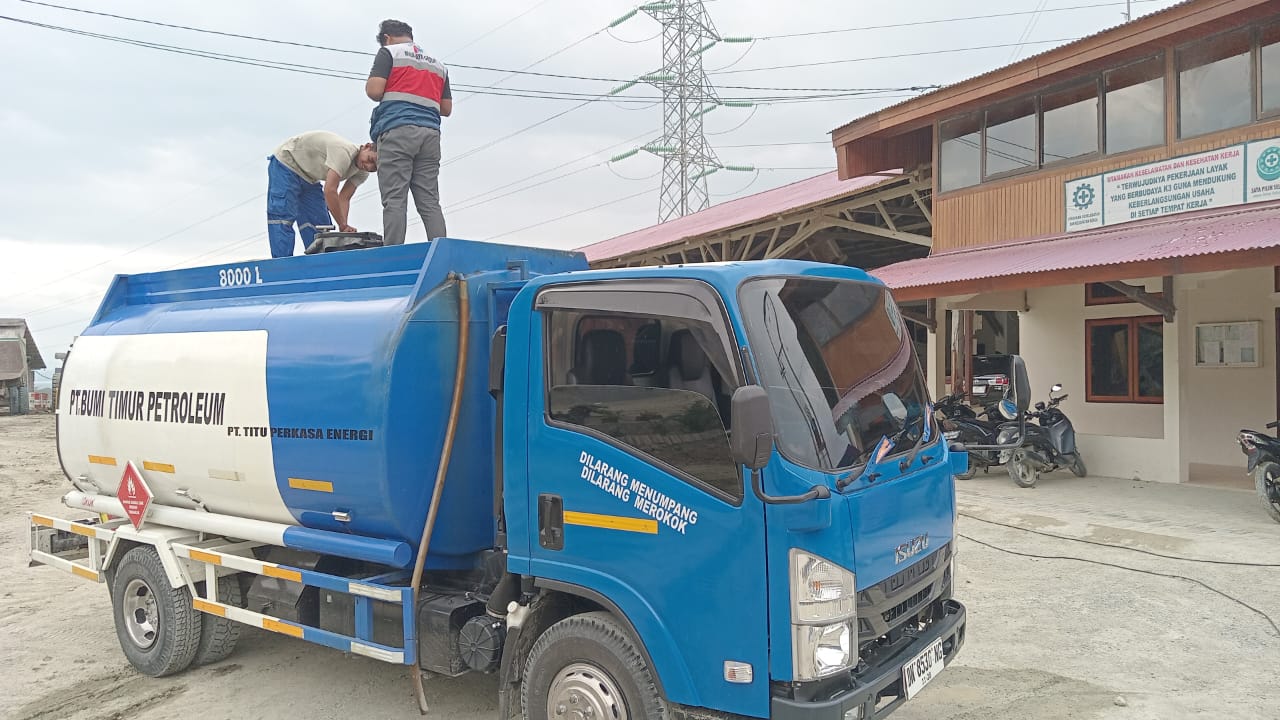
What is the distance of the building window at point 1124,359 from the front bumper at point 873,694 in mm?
9922

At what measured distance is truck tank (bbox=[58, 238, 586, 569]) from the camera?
4246 mm

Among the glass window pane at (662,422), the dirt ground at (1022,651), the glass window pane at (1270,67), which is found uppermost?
the glass window pane at (1270,67)

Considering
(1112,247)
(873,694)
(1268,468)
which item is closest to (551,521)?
(873,694)

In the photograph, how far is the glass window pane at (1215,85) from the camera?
10.0 meters

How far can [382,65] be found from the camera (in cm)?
584

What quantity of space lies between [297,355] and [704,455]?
2535 mm

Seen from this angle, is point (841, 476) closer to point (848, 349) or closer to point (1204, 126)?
point (848, 349)

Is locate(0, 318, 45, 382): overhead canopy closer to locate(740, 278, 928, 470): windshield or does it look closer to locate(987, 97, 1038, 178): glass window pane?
locate(987, 97, 1038, 178): glass window pane

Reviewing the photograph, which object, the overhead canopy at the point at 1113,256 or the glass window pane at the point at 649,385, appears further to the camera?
the overhead canopy at the point at 1113,256

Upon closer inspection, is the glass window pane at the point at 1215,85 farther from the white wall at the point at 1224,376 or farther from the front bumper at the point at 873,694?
the front bumper at the point at 873,694

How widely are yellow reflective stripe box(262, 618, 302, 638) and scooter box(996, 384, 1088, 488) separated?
362 inches

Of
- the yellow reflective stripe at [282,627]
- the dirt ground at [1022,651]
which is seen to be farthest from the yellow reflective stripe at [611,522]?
the yellow reflective stripe at [282,627]

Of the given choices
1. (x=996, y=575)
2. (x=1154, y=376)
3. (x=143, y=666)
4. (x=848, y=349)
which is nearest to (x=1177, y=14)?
(x=1154, y=376)

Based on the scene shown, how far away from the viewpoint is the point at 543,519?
3.78 m
